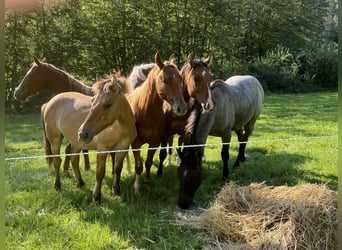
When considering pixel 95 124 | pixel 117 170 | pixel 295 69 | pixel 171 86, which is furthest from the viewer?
pixel 295 69

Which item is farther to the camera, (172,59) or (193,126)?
(172,59)

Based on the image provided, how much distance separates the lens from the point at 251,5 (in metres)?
3.07

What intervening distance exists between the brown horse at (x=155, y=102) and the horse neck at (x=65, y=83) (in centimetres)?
37

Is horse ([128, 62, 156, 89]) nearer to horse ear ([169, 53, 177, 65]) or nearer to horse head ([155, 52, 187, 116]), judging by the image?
horse ear ([169, 53, 177, 65])

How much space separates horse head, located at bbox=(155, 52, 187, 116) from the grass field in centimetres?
58

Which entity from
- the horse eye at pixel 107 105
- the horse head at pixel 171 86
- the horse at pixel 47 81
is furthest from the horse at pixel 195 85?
the horse at pixel 47 81

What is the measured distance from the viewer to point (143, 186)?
2.76m

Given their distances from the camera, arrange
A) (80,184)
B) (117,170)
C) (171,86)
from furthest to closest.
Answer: (80,184) < (117,170) < (171,86)

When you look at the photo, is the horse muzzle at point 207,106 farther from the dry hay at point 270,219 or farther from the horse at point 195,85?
the dry hay at point 270,219

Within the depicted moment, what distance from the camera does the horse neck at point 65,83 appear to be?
9.02 ft

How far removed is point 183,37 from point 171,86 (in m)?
0.61

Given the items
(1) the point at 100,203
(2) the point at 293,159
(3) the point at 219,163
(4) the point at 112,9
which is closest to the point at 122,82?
(4) the point at 112,9

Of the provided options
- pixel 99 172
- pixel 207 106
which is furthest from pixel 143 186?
pixel 207 106

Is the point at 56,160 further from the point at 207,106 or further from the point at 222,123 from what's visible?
the point at 222,123
